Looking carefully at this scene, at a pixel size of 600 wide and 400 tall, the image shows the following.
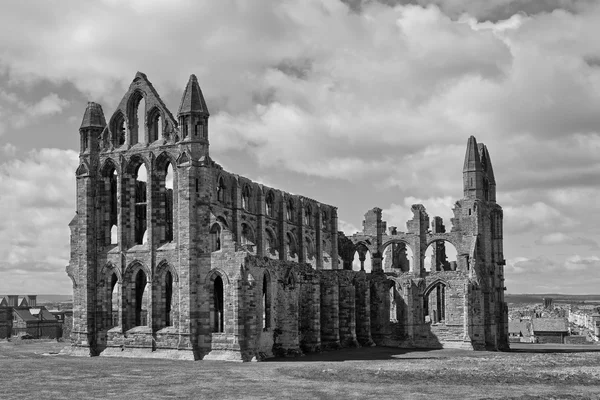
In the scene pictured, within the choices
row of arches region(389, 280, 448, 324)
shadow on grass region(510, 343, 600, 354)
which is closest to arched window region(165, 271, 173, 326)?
row of arches region(389, 280, 448, 324)

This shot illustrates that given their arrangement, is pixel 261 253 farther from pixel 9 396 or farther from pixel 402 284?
pixel 9 396

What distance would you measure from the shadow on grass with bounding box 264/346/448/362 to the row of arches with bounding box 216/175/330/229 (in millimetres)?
9931

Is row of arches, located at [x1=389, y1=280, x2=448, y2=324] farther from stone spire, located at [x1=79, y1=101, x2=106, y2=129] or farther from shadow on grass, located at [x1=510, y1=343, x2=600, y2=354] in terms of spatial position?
stone spire, located at [x1=79, y1=101, x2=106, y2=129]

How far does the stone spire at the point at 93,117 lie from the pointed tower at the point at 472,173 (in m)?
27.3

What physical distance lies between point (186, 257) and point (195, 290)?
1822mm

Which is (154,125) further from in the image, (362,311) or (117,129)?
(362,311)

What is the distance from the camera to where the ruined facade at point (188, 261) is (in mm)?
42500

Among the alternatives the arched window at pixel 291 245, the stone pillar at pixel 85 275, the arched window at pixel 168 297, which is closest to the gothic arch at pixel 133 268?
the arched window at pixel 168 297

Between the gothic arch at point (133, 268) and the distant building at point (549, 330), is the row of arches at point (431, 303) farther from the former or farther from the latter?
the gothic arch at point (133, 268)

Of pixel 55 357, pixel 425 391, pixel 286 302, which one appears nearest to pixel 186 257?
pixel 286 302

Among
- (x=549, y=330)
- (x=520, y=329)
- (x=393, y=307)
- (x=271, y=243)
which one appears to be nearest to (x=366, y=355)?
(x=271, y=243)

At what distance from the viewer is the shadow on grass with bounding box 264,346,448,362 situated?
142 feet

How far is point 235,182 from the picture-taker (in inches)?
1879

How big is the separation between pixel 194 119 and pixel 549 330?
5363 cm
